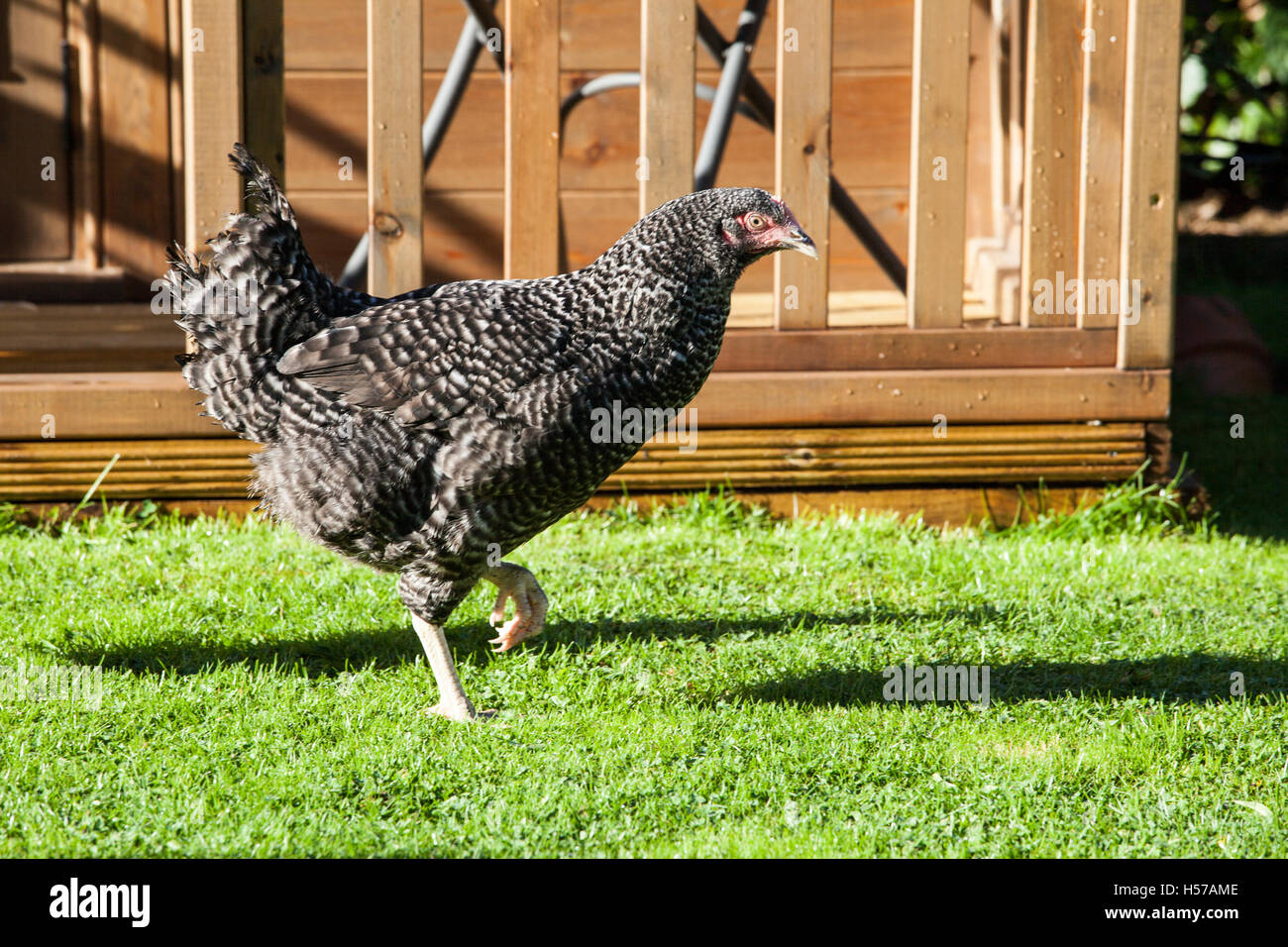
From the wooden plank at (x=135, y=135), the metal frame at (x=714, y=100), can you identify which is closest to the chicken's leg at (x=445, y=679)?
the metal frame at (x=714, y=100)

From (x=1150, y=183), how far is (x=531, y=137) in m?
2.28

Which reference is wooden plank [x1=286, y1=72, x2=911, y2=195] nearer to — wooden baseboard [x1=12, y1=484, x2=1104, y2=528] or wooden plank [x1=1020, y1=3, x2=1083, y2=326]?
wooden plank [x1=1020, y1=3, x2=1083, y2=326]

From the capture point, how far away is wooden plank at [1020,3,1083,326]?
15.9 ft

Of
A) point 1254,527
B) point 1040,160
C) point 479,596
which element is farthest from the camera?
point 1254,527

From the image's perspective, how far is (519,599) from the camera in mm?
3779

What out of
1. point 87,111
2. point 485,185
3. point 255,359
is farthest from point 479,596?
point 87,111

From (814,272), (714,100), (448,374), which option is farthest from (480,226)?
(448,374)

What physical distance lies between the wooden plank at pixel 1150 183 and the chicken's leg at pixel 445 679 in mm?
2864

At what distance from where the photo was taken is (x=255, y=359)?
3.44 meters

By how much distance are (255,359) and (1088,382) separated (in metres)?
3.08

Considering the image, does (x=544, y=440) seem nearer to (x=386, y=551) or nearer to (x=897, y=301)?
(x=386, y=551)

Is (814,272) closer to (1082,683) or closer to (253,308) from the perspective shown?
(1082,683)

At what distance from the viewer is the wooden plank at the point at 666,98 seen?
464 cm

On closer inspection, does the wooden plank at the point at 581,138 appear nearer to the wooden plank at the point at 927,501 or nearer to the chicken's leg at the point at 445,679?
the wooden plank at the point at 927,501
